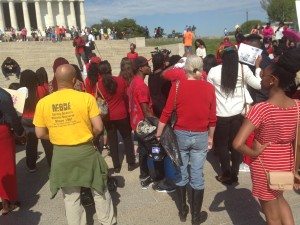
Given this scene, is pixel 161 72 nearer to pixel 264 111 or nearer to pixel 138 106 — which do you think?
pixel 138 106

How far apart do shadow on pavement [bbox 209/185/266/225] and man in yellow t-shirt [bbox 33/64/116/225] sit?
1598 mm

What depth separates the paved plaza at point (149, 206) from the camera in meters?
4.32

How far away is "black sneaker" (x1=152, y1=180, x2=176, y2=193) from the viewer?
201 inches

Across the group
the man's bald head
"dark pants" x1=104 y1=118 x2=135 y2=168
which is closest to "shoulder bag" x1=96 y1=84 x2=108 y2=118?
"dark pants" x1=104 y1=118 x2=135 y2=168

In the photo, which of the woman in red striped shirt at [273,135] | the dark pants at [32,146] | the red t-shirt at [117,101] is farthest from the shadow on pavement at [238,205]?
the dark pants at [32,146]

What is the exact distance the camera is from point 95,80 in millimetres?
6148

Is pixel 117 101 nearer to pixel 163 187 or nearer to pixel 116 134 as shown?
pixel 116 134

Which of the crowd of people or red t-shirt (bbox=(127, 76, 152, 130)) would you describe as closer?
the crowd of people

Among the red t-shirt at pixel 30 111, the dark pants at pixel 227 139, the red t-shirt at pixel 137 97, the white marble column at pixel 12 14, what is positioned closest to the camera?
the dark pants at pixel 227 139

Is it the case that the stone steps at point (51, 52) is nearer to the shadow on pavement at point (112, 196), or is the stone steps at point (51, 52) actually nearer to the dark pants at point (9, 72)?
the dark pants at point (9, 72)

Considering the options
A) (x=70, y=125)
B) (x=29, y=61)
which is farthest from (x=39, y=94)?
(x=29, y=61)

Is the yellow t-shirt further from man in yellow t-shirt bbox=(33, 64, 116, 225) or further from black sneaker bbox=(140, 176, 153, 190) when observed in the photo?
black sneaker bbox=(140, 176, 153, 190)

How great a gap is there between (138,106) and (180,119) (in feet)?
4.39

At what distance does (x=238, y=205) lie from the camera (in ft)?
14.9
